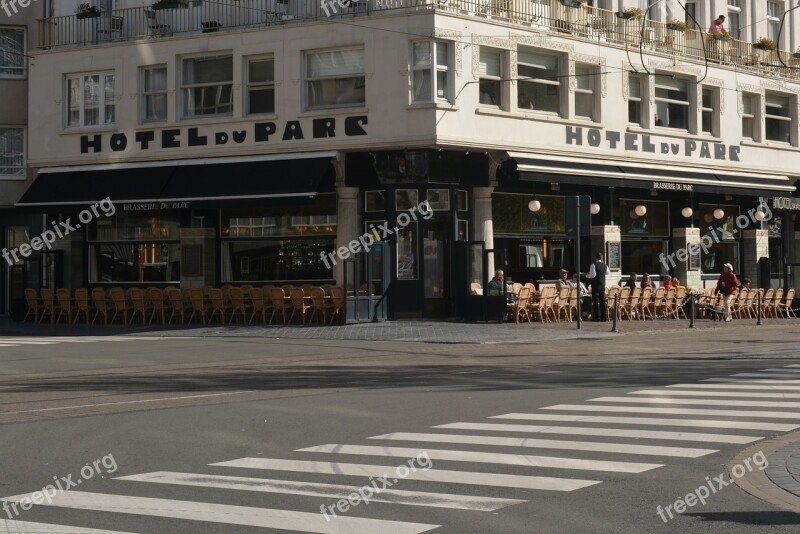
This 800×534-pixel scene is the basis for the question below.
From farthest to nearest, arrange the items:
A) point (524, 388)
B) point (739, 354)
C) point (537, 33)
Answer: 1. point (537, 33)
2. point (739, 354)
3. point (524, 388)

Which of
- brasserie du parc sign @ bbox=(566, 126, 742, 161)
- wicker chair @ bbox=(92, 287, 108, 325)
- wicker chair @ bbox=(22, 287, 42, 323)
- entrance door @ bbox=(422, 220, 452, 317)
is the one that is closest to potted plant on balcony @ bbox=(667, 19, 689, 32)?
brasserie du parc sign @ bbox=(566, 126, 742, 161)

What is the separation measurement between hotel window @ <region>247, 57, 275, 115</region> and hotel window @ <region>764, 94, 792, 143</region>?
18017 millimetres

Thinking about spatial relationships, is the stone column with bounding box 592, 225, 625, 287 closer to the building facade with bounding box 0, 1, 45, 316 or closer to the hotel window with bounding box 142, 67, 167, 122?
the hotel window with bounding box 142, 67, 167, 122

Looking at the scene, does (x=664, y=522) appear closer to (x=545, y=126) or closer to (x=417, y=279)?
(x=417, y=279)

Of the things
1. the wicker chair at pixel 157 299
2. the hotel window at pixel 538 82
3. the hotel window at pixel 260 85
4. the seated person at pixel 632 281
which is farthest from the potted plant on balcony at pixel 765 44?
the wicker chair at pixel 157 299

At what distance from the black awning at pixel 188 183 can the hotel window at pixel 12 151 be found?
10.6 feet

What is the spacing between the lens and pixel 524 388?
15367 mm

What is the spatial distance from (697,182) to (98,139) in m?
18.6

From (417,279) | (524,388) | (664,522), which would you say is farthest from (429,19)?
(664,522)

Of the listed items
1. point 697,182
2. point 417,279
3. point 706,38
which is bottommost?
point 417,279

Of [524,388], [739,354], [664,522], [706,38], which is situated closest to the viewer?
[664,522]

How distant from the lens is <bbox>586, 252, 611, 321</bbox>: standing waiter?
3158 cm

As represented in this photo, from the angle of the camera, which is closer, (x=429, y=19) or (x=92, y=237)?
(x=429, y=19)

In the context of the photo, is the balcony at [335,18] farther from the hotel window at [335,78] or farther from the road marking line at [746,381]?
the road marking line at [746,381]
